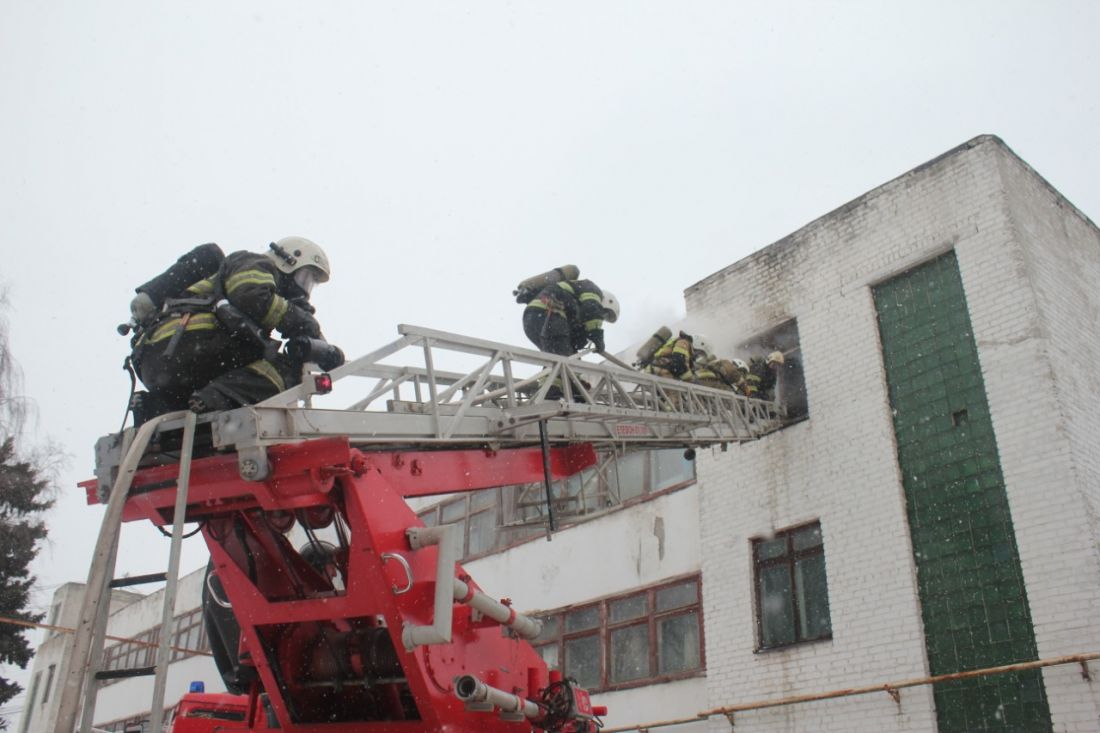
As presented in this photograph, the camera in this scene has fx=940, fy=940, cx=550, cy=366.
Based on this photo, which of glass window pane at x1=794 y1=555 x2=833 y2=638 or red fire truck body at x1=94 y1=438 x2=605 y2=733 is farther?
glass window pane at x1=794 y1=555 x2=833 y2=638

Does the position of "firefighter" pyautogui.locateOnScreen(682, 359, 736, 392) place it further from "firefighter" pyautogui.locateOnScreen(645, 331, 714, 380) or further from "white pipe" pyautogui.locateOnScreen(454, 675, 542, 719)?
"white pipe" pyautogui.locateOnScreen(454, 675, 542, 719)

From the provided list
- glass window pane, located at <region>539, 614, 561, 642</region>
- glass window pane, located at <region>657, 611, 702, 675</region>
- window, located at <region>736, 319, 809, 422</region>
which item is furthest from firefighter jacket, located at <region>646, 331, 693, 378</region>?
glass window pane, located at <region>539, 614, 561, 642</region>

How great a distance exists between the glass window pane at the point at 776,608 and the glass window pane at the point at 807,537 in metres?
0.27

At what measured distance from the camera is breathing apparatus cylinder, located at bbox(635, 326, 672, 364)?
32.6 feet

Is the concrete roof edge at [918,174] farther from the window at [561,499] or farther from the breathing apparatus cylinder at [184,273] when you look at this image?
the breathing apparatus cylinder at [184,273]

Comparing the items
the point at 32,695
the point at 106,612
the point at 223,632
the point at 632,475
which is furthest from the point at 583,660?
the point at 32,695

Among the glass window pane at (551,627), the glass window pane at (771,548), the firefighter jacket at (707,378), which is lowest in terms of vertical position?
the glass window pane at (551,627)

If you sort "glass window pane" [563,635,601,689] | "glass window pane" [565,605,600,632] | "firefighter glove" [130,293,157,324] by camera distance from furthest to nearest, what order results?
"glass window pane" [565,605,600,632] → "glass window pane" [563,635,601,689] → "firefighter glove" [130,293,157,324]

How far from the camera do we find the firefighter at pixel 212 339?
506 cm

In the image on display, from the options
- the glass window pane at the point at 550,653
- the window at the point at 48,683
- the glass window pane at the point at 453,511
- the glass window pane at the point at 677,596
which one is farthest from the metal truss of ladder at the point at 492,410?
the window at the point at 48,683

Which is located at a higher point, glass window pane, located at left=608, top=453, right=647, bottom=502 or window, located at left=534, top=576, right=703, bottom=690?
glass window pane, located at left=608, top=453, right=647, bottom=502

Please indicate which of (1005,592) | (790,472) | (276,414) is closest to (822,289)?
(790,472)

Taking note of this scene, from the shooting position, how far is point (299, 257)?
19.2 ft

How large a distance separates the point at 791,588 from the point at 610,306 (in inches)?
133
